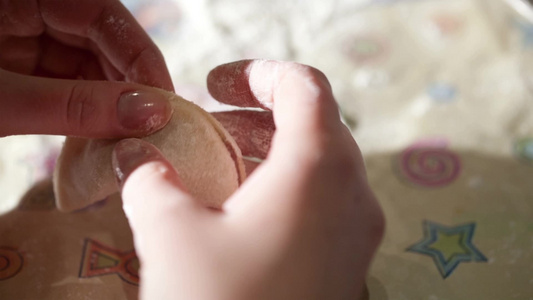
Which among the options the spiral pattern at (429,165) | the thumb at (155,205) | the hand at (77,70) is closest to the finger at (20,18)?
the hand at (77,70)

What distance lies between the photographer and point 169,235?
35cm

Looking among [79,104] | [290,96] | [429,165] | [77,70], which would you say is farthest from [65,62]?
[429,165]

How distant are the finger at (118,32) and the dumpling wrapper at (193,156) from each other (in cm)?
9

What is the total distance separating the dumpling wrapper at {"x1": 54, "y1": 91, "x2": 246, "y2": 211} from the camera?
1.49 feet

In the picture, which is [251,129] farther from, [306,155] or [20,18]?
[20,18]

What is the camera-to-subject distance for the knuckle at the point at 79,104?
428 mm

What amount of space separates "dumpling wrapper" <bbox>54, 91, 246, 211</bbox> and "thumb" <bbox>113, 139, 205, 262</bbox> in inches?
2.2

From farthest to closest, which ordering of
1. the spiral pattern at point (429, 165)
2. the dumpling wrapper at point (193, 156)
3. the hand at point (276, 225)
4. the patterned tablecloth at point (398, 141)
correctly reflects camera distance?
the spiral pattern at point (429, 165)
the patterned tablecloth at point (398, 141)
the dumpling wrapper at point (193, 156)
the hand at point (276, 225)

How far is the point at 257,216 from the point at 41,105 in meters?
0.21

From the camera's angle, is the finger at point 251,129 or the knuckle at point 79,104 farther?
the finger at point 251,129

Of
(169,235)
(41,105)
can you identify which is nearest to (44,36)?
(41,105)

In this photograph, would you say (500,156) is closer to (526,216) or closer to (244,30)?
(526,216)

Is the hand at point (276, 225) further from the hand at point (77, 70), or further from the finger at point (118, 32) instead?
the finger at point (118, 32)

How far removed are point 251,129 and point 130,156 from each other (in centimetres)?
17
